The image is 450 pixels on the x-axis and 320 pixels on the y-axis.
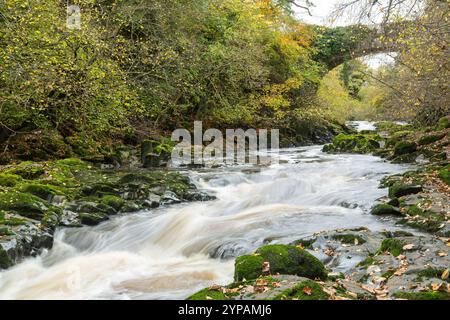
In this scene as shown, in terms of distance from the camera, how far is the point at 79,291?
18.5 ft

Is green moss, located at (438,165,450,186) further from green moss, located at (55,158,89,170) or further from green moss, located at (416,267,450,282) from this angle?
green moss, located at (55,158,89,170)

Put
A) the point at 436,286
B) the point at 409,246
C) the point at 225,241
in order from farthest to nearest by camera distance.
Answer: the point at 225,241, the point at 409,246, the point at 436,286

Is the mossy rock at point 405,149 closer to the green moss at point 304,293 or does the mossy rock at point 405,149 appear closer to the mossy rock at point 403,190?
the mossy rock at point 403,190

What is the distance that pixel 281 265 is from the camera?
178 inches

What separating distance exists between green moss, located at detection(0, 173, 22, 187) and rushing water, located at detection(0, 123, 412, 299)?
2120 mm

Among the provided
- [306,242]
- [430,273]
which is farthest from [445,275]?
[306,242]

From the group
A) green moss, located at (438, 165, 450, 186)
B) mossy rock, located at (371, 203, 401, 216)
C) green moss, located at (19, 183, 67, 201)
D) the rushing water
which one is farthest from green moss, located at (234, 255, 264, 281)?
green moss, located at (438, 165, 450, 186)

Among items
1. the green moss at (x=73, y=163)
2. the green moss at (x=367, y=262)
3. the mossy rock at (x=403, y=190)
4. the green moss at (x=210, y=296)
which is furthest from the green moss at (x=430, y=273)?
the green moss at (x=73, y=163)

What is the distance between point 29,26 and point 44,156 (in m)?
4.39

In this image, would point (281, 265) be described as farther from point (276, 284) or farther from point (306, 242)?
point (306, 242)

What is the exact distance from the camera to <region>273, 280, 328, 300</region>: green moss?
Result: 11.6 ft

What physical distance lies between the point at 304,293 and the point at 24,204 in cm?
593

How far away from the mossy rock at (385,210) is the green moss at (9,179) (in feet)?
24.8
